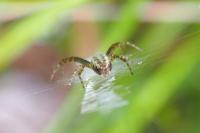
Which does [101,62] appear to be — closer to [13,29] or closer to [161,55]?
[161,55]

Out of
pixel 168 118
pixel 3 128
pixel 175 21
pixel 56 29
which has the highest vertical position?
pixel 56 29

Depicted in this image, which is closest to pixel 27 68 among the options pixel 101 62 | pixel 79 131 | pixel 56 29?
pixel 56 29

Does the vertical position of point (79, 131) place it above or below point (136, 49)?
below

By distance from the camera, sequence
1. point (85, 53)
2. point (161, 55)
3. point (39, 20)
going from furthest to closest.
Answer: point (85, 53), point (39, 20), point (161, 55)

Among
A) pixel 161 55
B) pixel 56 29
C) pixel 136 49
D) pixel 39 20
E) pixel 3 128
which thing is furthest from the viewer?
pixel 56 29

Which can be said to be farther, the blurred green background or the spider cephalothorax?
the blurred green background

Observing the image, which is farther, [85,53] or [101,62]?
[85,53]

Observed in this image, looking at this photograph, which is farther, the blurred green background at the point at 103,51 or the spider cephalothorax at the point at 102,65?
the blurred green background at the point at 103,51

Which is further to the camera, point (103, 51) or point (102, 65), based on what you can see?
point (103, 51)
